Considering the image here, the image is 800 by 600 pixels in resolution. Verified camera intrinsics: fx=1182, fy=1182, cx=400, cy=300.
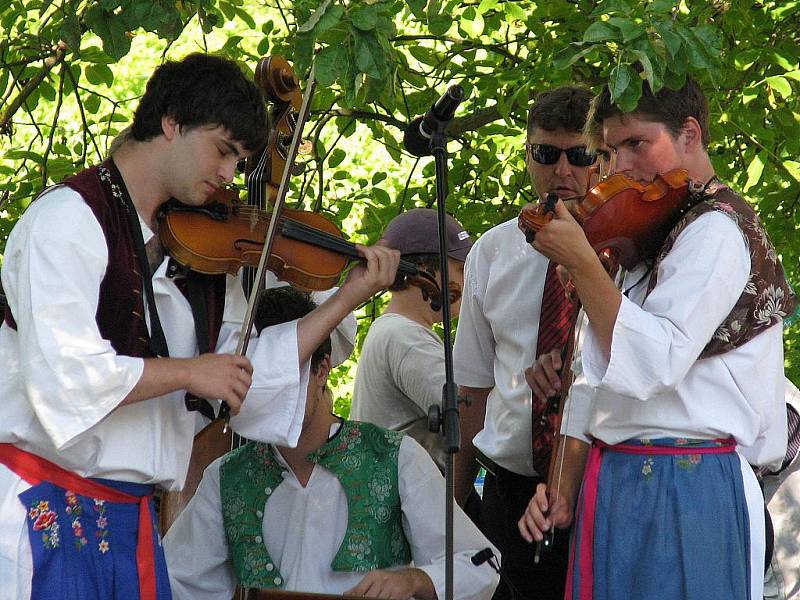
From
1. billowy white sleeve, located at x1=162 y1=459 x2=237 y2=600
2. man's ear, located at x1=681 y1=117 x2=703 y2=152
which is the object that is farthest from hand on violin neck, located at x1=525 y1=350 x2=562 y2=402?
billowy white sleeve, located at x1=162 y1=459 x2=237 y2=600

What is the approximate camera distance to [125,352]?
90.3 inches

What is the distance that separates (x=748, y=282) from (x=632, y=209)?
10.9 inches

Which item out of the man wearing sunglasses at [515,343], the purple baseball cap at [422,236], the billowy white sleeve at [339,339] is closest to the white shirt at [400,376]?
the man wearing sunglasses at [515,343]

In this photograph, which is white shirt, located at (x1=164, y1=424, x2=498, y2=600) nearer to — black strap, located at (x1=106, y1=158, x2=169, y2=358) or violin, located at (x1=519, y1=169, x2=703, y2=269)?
black strap, located at (x1=106, y1=158, x2=169, y2=358)

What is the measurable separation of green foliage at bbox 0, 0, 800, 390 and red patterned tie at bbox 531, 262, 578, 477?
0.62 meters

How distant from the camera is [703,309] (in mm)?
2307

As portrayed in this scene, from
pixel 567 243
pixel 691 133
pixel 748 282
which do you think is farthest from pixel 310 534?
pixel 691 133

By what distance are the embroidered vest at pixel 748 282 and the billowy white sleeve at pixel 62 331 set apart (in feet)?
3.68

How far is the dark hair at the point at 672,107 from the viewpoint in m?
2.54

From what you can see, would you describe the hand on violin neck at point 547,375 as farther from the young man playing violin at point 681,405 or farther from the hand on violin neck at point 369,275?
the hand on violin neck at point 369,275

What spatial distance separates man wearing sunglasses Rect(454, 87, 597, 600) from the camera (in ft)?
10.0

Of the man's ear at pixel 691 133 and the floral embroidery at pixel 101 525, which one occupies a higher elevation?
the man's ear at pixel 691 133

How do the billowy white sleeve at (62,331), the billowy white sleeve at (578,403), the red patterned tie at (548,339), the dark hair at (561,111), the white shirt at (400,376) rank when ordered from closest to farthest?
the billowy white sleeve at (62,331)
the billowy white sleeve at (578,403)
the red patterned tie at (548,339)
the dark hair at (561,111)
the white shirt at (400,376)

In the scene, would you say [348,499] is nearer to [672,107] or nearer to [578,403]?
[578,403]
